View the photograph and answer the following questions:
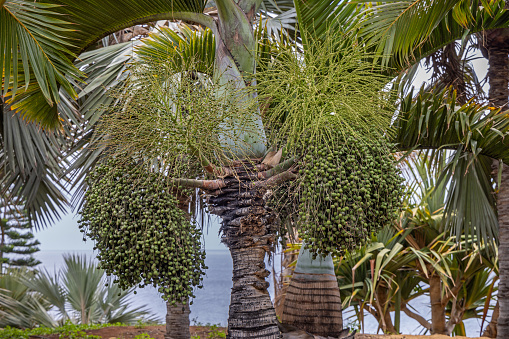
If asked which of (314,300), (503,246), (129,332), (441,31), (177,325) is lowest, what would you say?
(129,332)

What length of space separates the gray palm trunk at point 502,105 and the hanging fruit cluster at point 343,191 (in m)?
2.46

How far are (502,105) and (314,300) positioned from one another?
9.14 ft

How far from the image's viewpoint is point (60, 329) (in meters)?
5.24

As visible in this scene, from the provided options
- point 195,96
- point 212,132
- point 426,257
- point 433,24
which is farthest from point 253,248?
point 426,257

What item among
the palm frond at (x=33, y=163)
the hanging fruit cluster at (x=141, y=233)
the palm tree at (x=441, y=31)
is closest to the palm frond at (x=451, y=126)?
the palm tree at (x=441, y=31)

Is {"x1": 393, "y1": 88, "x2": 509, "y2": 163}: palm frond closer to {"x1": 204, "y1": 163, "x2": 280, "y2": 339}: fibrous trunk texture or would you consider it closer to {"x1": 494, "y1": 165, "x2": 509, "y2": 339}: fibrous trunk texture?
{"x1": 494, "y1": 165, "x2": 509, "y2": 339}: fibrous trunk texture

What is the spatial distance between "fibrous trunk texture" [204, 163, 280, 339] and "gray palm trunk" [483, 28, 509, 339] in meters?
2.73

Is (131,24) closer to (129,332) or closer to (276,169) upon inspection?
(276,169)

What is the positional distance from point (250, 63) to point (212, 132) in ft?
2.12

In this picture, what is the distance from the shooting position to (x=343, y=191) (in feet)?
7.46

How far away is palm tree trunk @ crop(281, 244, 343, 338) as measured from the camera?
3.33 m

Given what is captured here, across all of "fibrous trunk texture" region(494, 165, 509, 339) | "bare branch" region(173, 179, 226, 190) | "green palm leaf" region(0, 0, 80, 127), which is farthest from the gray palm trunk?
"green palm leaf" region(0, 0, 80, 127)

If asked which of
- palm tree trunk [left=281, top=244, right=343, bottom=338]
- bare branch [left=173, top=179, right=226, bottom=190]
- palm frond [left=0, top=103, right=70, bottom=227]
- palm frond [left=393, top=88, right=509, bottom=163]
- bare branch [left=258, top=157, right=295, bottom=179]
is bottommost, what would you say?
palm tree trunk [left=281, top=244, right=343, bottom=338]

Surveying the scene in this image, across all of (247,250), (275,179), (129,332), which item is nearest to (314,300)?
(247,250)
